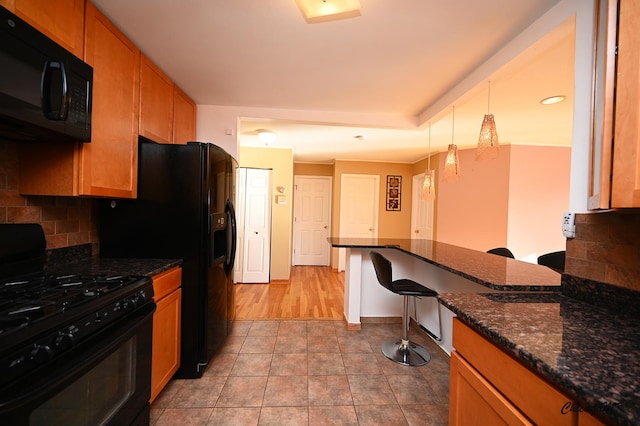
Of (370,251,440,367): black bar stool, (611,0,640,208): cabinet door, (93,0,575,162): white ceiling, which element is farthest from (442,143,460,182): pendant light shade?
(611,0,640,208): cabinet door

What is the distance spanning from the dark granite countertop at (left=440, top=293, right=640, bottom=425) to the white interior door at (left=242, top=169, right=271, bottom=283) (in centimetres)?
358

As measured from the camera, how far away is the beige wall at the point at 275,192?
14.7 feet

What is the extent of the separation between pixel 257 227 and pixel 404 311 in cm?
285

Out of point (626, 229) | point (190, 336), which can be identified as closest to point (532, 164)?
point (626, 229)

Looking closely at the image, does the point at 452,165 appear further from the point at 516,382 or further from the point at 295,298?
the point at 295,298

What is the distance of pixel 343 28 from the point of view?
154 centimetres

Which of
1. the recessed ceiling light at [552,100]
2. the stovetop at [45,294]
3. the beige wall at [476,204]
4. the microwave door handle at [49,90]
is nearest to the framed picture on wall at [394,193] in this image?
the beige wall at [476,204]

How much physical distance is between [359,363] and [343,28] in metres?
2.35

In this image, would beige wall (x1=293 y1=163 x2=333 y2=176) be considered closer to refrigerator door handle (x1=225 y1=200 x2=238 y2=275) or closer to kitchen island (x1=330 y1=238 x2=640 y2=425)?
refrigerator door handle (x1=225 y1=200 x2=238 y2=275)

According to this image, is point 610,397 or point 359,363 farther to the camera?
point 359,363

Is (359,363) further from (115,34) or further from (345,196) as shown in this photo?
(345,196)

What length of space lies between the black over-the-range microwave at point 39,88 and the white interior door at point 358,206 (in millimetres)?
4438

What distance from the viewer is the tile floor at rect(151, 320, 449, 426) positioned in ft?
5.06

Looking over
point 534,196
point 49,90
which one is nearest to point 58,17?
point 49,90
